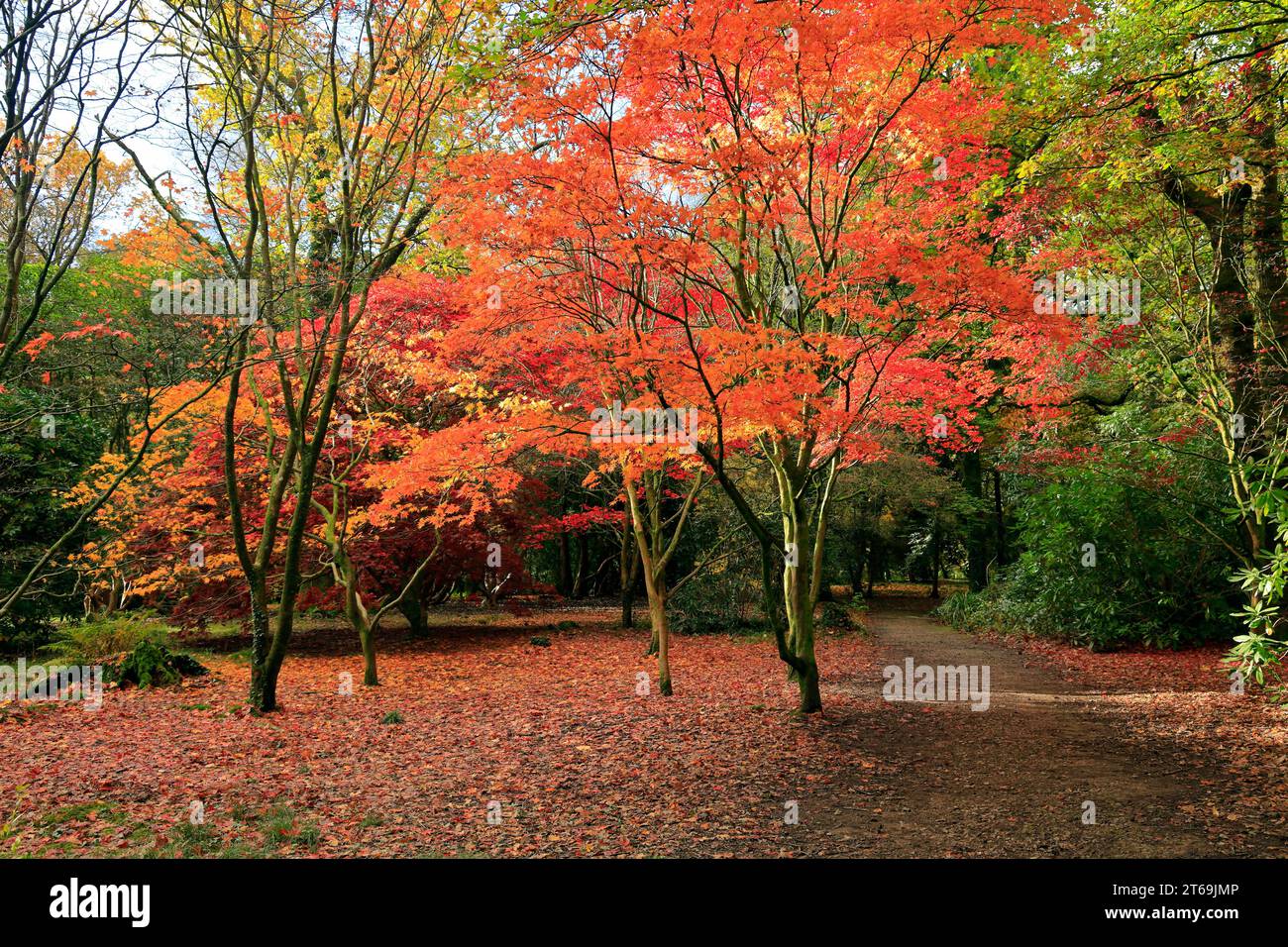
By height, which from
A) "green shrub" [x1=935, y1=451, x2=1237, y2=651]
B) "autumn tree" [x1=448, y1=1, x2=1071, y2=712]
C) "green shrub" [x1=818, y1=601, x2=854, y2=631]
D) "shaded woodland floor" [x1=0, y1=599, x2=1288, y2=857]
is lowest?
"green shrub" [x1=818, y1=601, x2=854, y2=631]

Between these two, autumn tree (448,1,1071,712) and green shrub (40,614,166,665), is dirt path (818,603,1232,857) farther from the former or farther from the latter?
green shrub (40,614,166,665)

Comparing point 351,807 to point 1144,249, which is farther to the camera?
point 1144,249

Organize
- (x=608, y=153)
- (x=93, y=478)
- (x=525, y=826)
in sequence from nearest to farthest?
(x=525, y=826) < (x=608, y=153) < (x=93, y=478)

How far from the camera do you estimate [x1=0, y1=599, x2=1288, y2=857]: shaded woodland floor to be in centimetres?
464

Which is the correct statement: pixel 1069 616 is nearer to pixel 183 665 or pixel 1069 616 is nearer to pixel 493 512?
pixel 493 512

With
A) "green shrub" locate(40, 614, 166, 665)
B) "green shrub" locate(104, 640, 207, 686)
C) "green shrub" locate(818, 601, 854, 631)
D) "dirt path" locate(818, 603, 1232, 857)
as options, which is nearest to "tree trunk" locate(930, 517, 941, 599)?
"green shrub" locate(818, 601, 854, 631)

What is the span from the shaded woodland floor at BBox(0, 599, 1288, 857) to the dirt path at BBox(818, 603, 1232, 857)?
0.02m

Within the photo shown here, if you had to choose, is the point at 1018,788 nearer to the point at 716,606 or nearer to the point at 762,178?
the point at 762,178

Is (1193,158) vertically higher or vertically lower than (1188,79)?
lower

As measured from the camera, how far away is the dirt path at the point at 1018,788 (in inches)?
178

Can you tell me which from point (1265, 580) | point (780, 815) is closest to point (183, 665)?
point (780, 815)
